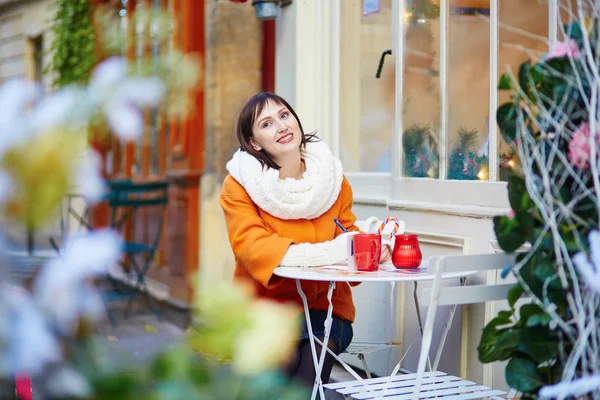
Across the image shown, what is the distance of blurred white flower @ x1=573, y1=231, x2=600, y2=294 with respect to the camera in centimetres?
121

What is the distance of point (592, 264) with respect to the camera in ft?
4.49

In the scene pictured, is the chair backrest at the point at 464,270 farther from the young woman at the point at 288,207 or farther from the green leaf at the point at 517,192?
the young woman at the point at 288,207

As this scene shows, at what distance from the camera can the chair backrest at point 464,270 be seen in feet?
5.86

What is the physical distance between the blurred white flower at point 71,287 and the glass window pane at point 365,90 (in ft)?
11.5

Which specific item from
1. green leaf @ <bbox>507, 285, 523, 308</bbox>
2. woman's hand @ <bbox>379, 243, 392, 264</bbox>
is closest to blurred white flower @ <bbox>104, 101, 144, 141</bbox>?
green leaf @ <bbox>507, 285, 523, 308</bbox>

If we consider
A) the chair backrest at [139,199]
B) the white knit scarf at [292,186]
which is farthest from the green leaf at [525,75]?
the chair backrest at [139,199]

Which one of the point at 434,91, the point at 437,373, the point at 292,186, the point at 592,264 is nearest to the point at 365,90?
the point at 434,91

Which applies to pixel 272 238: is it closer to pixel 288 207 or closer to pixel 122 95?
pixel 288 207

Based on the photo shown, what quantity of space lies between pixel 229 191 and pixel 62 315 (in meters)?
2.42

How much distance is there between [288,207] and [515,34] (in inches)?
42.0

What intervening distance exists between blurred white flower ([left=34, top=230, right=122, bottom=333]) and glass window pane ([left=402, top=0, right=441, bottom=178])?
304 cm

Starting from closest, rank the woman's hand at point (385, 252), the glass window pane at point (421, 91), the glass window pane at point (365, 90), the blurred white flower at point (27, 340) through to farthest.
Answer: the blurred white flower at point (27, 340), the woman's hand at point (385, 252), the glass window pane at point (421, 91), the glass window pane at point (365, 90)

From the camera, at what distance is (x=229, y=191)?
9.36ft

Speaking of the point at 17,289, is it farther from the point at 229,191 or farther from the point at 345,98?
the point at 345,98
